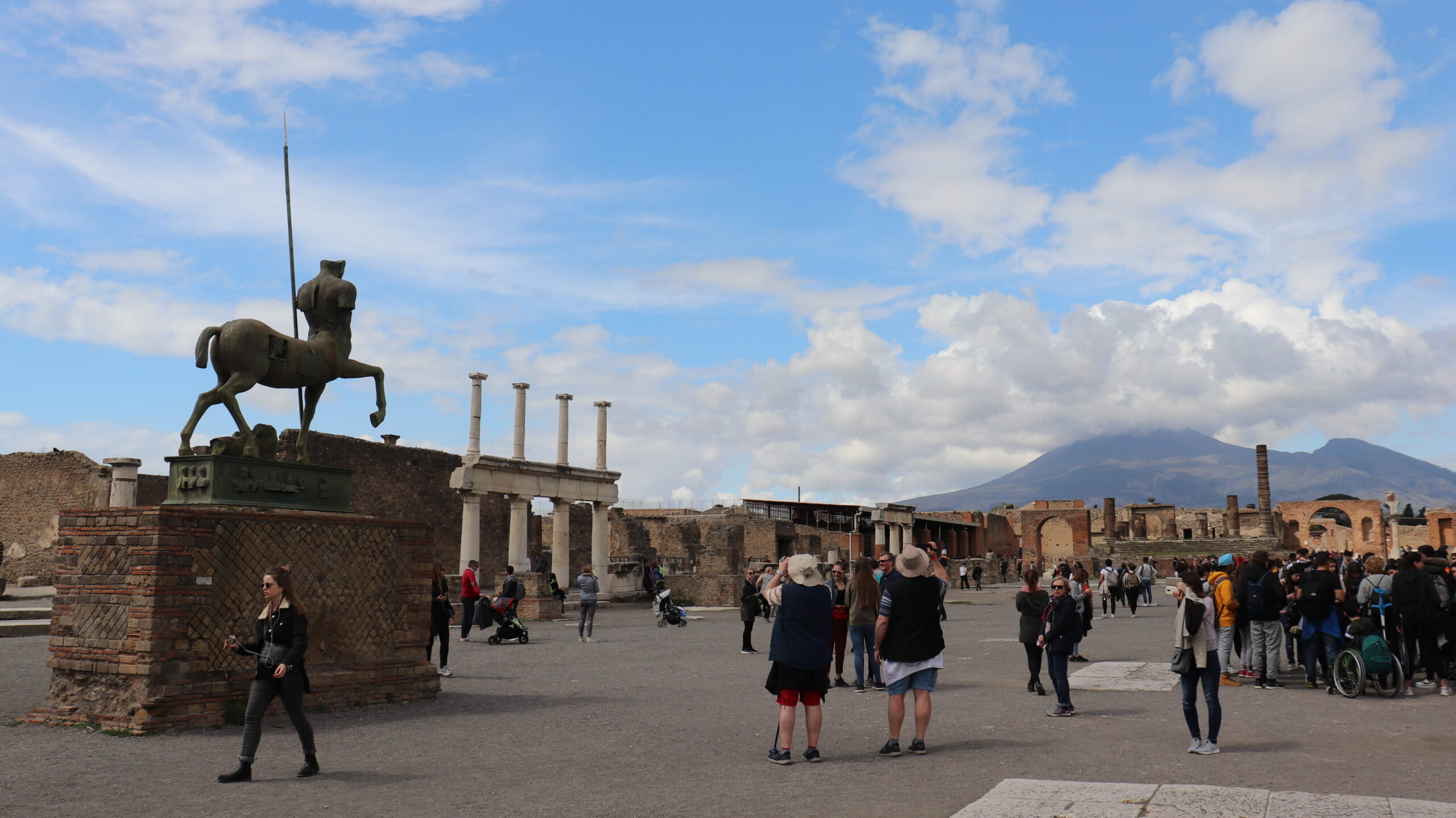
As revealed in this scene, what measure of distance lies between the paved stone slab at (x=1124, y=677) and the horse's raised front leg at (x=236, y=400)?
873 centimetres

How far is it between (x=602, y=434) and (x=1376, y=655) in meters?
30.0

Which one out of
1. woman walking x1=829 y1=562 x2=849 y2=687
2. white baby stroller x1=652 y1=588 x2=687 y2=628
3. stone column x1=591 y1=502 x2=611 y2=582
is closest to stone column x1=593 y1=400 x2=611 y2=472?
stone column x1=591 y1=502 x2=611 y2=582

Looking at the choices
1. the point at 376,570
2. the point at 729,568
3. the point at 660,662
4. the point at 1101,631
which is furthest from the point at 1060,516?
the point at 376,570

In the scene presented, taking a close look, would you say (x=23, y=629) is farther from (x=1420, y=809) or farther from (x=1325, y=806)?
(x=1420, y=809)

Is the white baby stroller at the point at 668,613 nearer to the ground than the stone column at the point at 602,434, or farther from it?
nearer to the ground

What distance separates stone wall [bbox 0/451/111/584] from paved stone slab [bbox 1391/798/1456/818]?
34.7 m

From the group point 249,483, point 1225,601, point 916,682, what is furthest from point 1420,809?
point 249,483

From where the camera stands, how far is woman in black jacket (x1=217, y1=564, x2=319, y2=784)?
7.00 m

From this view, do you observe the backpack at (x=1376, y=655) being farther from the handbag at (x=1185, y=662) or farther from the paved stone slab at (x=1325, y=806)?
the paved stone slab at (x=1325, y=806)

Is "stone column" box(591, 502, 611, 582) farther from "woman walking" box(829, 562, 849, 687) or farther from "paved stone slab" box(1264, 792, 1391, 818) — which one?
"paved stone slab" box(1264, 792, 1391, 818)

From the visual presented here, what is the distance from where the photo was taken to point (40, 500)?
33094 mm

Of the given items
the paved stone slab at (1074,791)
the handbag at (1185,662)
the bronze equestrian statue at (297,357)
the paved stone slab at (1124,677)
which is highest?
the bronze equestrian statue at (297,357)

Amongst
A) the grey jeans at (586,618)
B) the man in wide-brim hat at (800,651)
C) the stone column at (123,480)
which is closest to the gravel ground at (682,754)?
the man in wide-brim hat at (800,651)

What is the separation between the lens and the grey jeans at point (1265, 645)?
1202cm
